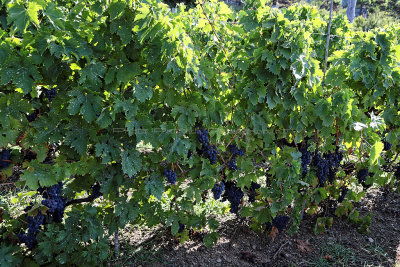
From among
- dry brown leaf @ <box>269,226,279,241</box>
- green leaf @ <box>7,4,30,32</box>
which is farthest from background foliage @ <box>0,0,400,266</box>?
dry brown leaf @ <box>269,226,279,241</box>

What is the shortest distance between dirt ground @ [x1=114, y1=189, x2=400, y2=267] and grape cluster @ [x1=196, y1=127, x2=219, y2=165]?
3.33 ft

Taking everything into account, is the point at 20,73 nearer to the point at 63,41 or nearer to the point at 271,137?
the point at 63,41

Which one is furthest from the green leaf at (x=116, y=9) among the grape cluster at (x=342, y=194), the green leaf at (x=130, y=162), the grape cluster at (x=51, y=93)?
the grape cluster at (x=342, y=194)

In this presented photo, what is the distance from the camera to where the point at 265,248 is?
3.30 m

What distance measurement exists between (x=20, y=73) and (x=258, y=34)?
1691 millimetres

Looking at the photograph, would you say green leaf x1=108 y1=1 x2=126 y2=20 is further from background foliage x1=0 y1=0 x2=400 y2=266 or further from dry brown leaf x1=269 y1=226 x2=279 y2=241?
dry brown leaf x1=269 y1=226 x2=279 y2=241

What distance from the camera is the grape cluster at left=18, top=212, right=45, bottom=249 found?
252cm

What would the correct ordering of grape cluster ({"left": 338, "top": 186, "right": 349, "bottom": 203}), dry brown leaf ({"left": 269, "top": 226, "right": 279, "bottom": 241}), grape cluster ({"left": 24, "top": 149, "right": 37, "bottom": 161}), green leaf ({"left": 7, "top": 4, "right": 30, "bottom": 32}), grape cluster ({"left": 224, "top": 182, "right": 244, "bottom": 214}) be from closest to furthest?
1. green leaf ({"left": 7, "top": 4, "right": 30, "bottom": 32})
2. grape cluster ({"left": 24, "top": 149, "right": 37, "bottom": 161})
3. grape cluster ({"left": 224, "top": 182, "right": 244, "bottom": 214})
4. dry brown leaf ({"left": 269, "top": 226, "right": 279, "bottom": 241})
5. grape cluster ({"left": 338, "top": 186, "right": 349, "bottom": 203})

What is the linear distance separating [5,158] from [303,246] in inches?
108

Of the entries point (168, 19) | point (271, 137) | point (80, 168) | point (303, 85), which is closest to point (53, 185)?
point (80, 168)

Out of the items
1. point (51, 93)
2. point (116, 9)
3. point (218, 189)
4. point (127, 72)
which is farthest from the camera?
point (218, 189)

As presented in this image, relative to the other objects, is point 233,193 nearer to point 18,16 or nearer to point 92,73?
point 92,73

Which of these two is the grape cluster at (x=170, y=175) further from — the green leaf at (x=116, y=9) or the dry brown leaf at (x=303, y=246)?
the dry brown leaf at (x=303, y=246)

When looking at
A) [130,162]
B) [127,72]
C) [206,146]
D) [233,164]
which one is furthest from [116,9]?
[233,164]
